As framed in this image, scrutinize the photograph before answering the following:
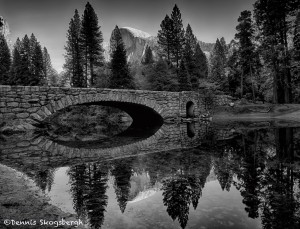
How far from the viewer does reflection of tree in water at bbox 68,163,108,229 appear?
7.31 ft

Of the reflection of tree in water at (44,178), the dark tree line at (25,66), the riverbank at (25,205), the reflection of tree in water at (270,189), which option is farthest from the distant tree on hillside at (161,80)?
the riverbank at (25,205)

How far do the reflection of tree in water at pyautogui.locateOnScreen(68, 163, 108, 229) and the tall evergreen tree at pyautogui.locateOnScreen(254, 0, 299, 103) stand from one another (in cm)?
2226

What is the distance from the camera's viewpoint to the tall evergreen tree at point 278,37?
21.4 meters

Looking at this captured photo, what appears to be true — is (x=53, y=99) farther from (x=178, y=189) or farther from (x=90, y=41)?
(x=90, y=41)

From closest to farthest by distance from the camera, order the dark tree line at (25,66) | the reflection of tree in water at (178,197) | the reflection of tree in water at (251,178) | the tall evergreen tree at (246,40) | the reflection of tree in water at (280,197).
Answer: the reflection of tree in water at (280,197) < the reflection of tree in water at (178,197) < the reflection of tree in water at (251,178) < the tall evergreen tree at (246,40) < the dark tree line at (25,66)

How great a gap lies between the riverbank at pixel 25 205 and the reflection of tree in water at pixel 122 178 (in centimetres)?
68

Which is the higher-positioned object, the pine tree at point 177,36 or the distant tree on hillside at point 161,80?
the pine tree at point 177,36

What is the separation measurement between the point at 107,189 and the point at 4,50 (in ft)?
181

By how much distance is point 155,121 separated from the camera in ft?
63.3

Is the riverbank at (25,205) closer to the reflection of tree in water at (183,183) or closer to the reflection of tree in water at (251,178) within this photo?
the reflection of tree in water at (183,183)

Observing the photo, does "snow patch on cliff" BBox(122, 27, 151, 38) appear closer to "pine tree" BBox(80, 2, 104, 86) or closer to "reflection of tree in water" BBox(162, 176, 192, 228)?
"pine tree" BBox(80, 2, 104, 86)

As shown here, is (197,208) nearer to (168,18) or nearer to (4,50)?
(168,18)

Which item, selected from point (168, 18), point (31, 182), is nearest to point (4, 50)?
point (168, 18)

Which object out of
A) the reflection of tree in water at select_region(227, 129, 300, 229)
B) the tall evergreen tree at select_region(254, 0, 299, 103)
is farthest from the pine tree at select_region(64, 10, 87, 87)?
the reflection of tree in water at select_region(227, 129, 300, 229)
